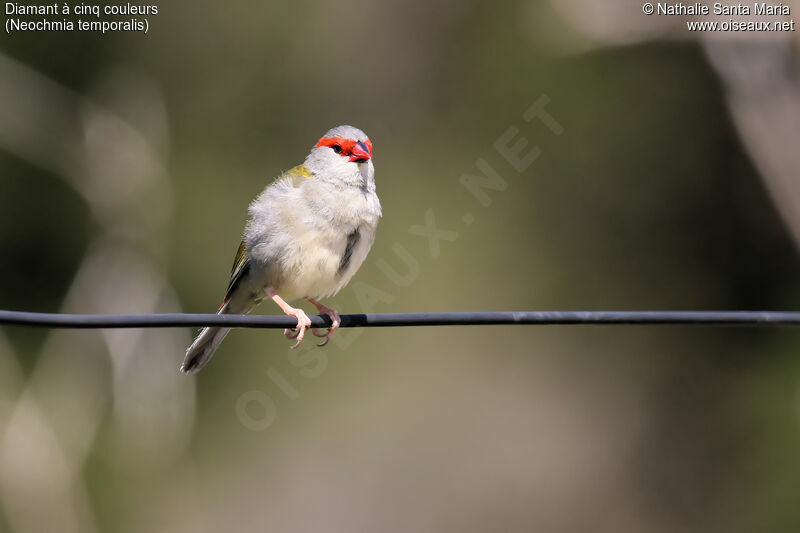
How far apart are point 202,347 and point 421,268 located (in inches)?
312

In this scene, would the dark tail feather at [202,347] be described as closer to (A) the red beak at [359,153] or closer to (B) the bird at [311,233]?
(B) the bird at [311,233]

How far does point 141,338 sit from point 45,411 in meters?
1.38

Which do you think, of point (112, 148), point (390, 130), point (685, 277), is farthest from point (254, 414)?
point (685, 277)

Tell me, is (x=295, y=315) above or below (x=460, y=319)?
below

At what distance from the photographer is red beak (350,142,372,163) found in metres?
6.16

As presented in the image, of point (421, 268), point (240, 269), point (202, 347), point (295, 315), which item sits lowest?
point (421, 268)

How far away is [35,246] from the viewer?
37.7 feet

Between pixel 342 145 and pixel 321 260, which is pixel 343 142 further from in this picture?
pixel 321 260

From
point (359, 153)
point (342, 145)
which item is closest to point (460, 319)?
point (359, 153)

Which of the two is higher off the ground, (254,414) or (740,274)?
(740,274)

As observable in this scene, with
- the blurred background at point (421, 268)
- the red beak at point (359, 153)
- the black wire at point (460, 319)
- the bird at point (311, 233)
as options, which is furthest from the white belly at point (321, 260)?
the blurred background at point (421, 268)

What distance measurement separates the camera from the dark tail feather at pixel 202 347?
20.1ft

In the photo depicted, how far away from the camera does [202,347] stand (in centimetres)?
623

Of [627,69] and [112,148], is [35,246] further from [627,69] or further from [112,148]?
[627,69]
